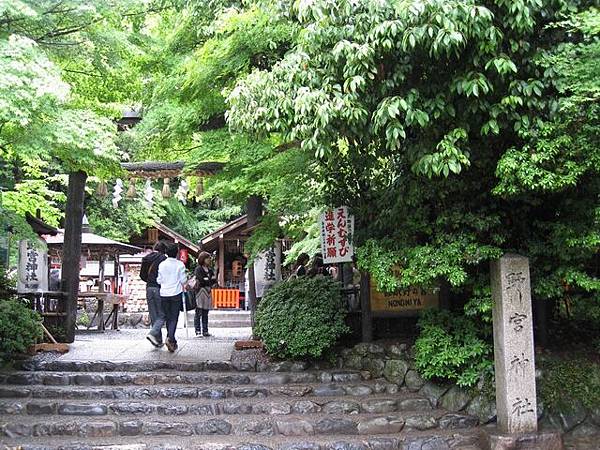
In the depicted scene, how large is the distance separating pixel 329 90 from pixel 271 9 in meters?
1.79

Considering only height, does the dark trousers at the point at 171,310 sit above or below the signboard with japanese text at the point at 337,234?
below

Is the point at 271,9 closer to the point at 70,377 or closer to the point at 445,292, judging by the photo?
the point at 445,292

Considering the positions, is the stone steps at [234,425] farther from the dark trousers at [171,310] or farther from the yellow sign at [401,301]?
the dark trousers at [171,310]

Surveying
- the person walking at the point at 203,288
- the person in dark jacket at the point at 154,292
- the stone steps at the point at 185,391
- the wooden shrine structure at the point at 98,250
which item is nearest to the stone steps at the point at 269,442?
the stone steps at the point at 185,391

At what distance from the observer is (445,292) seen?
9805mm

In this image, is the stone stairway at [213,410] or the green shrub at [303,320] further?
the green shrub at [303,320]

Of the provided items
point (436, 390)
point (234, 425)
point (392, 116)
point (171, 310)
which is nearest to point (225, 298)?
point (171, 310)

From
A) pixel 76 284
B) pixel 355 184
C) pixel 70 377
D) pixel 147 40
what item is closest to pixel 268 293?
pixel 355 184

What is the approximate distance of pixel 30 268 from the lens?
499 inches

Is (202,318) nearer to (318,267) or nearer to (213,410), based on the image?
(318,267)

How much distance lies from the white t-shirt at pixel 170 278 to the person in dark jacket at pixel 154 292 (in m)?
0.44

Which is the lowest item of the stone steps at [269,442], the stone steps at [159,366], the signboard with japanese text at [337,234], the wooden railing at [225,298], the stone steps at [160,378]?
the stone steps at [269,442]

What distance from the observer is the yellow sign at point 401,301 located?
418 inches

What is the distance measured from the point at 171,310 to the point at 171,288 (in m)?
0.47
